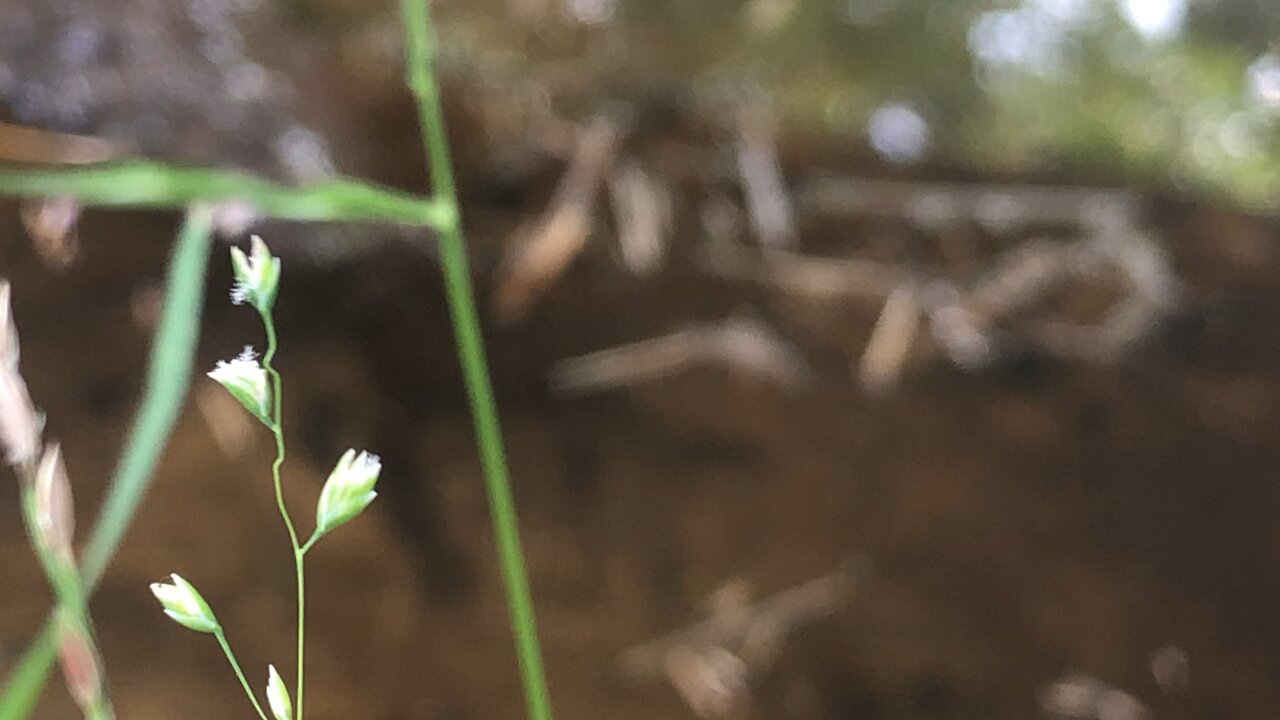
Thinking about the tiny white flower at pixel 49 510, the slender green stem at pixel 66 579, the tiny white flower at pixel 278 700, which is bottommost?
the tiny white flower at pixel 278 700

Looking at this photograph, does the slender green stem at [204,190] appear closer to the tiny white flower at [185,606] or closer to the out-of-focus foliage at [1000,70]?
the tiny white flower at [185,606]

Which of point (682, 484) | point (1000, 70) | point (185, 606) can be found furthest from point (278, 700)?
point (1000, 70)

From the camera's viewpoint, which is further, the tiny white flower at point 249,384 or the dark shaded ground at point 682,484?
the dark shaded ground at point 682,484

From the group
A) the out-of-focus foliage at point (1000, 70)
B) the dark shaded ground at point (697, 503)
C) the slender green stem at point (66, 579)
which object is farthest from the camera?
the out-of-focus foliage at point (1000, 70)

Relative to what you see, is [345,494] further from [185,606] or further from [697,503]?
[697,503]

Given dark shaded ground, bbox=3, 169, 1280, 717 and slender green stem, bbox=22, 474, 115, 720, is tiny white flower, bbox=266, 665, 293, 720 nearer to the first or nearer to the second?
slender green stem, bbox=22, 474, 115, 720

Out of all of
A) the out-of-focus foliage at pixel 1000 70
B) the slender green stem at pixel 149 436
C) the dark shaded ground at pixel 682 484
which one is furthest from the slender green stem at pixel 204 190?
the out-of-focus foliage at pixel 1000 70

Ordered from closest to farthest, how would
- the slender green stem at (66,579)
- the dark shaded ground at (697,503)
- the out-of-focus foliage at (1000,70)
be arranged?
1. the slender green stem at (66,579)
2. the dark shaded ground at (697,503)
3. the out-of-focus foliage at (1000,70)

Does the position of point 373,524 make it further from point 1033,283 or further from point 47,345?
point 1033,283
